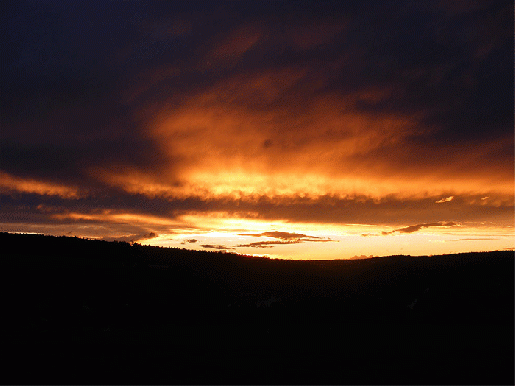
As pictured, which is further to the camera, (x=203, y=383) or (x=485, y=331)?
(x=485, y=331)

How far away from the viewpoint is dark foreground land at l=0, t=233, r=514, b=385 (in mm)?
13836

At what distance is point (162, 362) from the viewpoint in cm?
1484

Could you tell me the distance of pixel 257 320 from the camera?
21.4 m

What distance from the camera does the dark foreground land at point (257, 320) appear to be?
13.8 meters

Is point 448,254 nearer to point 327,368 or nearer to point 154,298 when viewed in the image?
point 327,368

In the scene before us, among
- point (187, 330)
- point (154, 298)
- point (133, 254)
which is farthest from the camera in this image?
point (133, 254)

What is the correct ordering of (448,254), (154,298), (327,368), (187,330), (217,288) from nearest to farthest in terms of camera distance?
(327,368) → (187,330) → (154,298) → (217,288) → (448,254)

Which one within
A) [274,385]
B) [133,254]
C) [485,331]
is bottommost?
[274,385]

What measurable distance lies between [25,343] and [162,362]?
23.1ft

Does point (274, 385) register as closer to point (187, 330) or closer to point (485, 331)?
point (187, 330)

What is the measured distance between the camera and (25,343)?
54.3ft

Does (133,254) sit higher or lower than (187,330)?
higher

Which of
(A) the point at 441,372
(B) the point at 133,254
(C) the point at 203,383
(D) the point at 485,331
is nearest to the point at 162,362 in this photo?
(C) the point at 203,383

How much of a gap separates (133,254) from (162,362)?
20.6 meters
